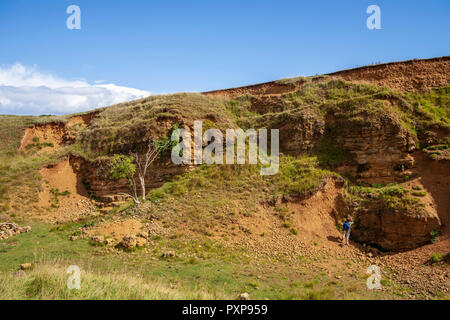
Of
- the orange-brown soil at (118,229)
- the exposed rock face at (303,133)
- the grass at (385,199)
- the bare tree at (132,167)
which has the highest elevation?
the exposed rock face at (303,133)

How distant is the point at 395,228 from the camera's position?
1180cm

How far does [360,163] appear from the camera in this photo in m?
14.8

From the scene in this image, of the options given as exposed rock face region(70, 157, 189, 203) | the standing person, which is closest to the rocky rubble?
exposed rock face region(70, 157, 189, 203)

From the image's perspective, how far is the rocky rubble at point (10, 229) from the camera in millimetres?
14566

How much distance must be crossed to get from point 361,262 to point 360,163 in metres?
5.77

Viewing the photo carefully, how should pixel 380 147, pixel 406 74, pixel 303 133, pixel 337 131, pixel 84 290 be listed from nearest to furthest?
pixel 84 290, pixel 380 147, pixel 337 131, pixel 303 133, pixel 406 74

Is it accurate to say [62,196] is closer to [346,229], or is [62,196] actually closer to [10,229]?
[10,229]

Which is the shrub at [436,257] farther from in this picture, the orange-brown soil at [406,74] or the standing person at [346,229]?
the orange-brown soil at [406,74]

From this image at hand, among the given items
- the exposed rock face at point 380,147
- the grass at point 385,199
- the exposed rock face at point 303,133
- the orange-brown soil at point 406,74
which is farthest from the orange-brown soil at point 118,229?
the orange-brown soil at point 406,74

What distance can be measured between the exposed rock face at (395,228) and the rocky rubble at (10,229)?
56.6ft

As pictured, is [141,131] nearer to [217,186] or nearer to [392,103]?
[217,186]

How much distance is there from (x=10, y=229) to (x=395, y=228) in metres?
19.4

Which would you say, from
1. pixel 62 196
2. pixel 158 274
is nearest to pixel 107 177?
pixel 62 196

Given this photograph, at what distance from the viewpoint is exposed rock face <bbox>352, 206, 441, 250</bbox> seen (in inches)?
443
